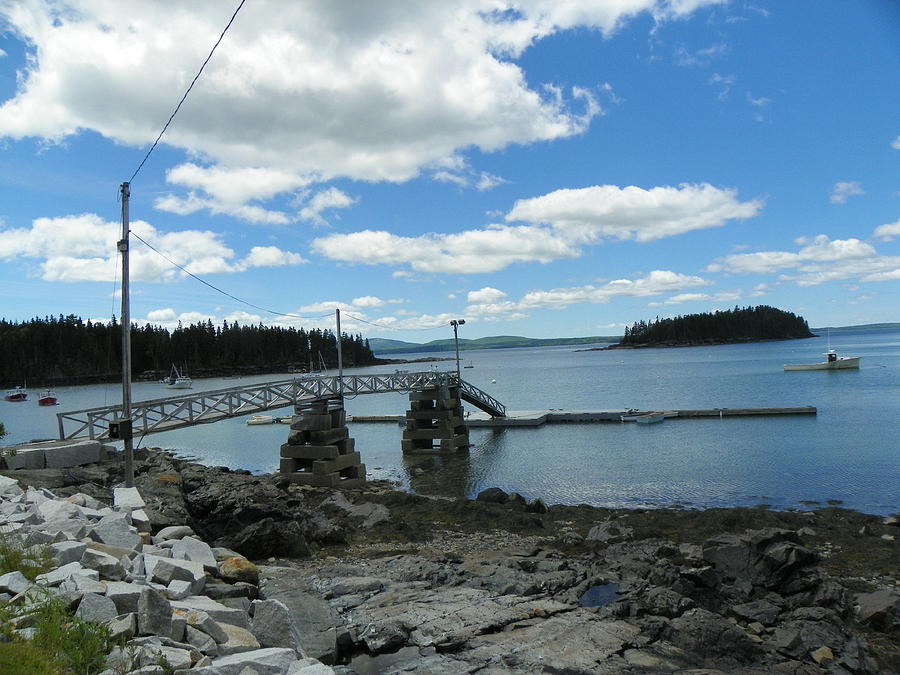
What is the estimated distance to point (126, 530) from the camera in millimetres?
10742

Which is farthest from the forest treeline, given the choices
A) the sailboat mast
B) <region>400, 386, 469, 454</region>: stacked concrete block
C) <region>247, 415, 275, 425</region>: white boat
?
the sailboat mast

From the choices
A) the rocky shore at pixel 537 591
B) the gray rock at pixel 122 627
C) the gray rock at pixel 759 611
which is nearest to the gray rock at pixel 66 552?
the rocky shore at pixel 537 591

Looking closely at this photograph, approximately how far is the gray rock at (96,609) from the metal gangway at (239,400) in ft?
43.8

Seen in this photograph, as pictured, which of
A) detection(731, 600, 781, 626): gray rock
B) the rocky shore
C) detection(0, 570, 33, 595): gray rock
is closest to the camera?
detection(0, 570, 33, 595): gray rock

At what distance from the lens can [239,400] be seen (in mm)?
29109

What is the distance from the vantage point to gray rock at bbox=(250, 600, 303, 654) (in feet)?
25.8

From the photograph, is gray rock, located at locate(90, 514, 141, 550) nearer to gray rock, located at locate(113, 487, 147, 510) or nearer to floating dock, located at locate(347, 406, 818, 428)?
gray rock, located at locate(113, 487, 147, 510)

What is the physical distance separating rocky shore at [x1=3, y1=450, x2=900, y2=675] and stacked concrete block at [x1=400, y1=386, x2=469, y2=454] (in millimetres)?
23380

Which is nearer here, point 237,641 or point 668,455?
point 237,641

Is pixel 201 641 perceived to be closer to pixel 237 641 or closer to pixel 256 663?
pixel 237 641

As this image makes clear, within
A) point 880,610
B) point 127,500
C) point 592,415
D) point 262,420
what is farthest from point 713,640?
point 262,420

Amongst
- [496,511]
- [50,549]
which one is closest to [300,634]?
[50,549]

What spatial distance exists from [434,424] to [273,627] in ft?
118

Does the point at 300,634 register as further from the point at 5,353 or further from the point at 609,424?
the point at 5,353
